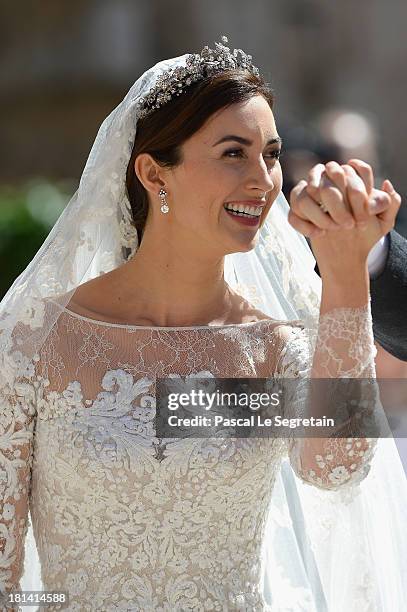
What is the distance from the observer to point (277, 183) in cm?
299

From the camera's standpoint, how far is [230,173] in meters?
2.93

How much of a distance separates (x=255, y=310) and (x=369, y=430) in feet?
2.04

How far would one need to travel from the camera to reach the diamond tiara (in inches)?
120

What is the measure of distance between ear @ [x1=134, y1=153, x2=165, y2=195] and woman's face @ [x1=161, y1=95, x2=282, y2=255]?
10 centimetres

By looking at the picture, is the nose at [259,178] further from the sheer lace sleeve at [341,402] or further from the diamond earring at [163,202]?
the sheer lace sleeve at [341,402]

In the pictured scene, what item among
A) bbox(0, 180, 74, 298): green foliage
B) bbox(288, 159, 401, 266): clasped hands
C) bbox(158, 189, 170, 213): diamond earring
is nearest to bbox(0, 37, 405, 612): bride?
bbox(158, 189, 170, 213): diamond earring

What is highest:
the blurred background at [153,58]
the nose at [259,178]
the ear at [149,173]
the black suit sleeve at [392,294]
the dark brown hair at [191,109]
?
the blurred background at [153,58]

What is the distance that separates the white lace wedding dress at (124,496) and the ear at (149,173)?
0.54 meters

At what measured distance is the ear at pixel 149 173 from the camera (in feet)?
10.2

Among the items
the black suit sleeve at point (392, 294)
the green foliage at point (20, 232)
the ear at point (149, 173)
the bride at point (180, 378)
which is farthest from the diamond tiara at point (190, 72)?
the green foliage at point (20, 232)

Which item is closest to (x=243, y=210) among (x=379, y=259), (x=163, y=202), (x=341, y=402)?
(x=163, y=202)

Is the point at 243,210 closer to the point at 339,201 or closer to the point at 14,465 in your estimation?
the point at 339,201

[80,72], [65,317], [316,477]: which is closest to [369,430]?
[316,477]

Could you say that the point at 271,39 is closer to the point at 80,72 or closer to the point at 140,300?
the point at 80,72
